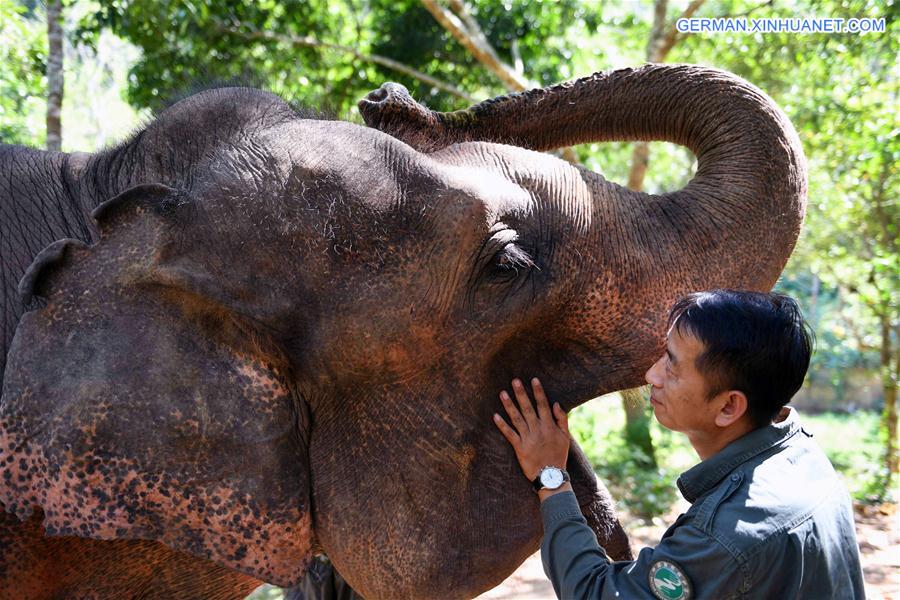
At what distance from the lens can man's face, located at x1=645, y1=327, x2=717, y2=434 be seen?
5.22 feet

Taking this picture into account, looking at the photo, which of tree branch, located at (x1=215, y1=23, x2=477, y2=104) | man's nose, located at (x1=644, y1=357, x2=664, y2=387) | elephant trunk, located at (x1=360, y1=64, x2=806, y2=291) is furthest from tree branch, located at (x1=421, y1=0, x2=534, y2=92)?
man's nose, located at (x1=644, y1=357, x2=664, y2=387)

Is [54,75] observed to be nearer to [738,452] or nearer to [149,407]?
[149,407]

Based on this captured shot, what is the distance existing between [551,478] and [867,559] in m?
4.91

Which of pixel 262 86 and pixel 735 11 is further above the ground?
pixel 735 11

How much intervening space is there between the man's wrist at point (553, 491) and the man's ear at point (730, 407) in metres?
0.37

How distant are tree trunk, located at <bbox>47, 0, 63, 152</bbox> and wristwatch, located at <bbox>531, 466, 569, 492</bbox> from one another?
376 cm

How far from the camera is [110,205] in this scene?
1.70m

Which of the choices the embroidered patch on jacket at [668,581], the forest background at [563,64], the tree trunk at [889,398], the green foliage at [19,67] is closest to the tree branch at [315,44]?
the forest background at [563,64]

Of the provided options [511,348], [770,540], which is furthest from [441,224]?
[770,540]

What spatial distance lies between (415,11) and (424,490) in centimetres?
710

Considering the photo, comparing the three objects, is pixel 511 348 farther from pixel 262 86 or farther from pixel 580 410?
pixel 580 410

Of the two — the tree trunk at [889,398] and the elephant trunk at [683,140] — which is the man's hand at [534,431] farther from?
the tree trunk at [889,398]

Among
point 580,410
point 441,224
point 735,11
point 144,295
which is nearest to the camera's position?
point 144,295

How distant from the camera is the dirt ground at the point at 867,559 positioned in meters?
5.05
